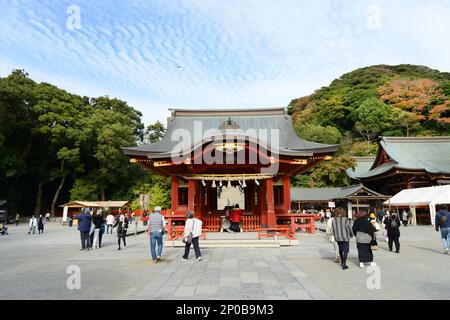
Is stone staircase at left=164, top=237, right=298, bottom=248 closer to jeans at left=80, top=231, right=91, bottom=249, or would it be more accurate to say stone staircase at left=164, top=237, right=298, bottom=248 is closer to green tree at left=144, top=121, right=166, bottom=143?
jeans at left=80, top=231, right=91, bottom=249

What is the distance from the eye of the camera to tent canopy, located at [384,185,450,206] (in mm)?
20953

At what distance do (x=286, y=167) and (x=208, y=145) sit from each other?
477 cm

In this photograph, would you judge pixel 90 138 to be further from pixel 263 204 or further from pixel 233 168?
pixel 263 204

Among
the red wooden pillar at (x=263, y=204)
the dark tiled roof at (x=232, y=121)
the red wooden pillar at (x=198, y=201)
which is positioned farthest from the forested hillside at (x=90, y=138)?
the red wooden pillar at (x=263, y=204)

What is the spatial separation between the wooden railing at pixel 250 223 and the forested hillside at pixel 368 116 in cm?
2779

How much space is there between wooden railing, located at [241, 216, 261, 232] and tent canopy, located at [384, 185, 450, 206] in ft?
43.2

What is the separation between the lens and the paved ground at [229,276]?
5.86 metres

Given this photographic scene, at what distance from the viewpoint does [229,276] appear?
734 cm

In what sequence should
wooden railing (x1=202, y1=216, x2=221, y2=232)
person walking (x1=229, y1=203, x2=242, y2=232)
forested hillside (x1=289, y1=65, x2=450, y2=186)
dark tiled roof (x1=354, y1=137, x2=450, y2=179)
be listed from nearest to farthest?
person walking (x1=229, y1=203, x2=242, y2=232), wooden railing (x1=202, y1=216, x2=221, y2=232), dark tiled roof (x1=354, y1=137, x2=450, y2=179), forested hillside (x1=289, y1=65, x2=450, y2=186)

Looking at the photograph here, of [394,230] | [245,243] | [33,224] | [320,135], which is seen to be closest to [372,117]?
[320,135]

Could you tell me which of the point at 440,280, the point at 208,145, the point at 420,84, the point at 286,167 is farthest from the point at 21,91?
the point at 420,84

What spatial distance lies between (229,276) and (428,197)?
68.7 ft

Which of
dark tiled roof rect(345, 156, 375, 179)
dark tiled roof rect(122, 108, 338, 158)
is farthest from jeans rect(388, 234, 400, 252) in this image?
dark tiled roof rect(345, 156, 375, 179)

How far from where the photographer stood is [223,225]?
16969mm
